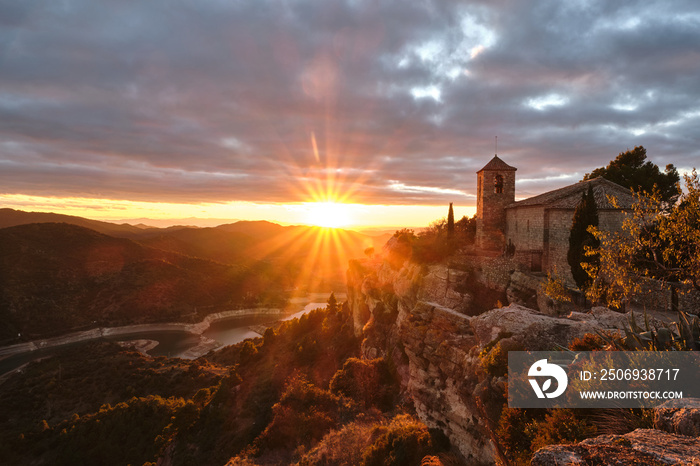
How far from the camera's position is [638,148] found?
34031 mm

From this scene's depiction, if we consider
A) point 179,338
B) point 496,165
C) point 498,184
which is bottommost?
point 179,338

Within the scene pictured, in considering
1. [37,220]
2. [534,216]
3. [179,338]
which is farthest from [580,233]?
[37,220]

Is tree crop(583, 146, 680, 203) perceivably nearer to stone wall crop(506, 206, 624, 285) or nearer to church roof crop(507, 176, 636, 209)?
church roof crop(507, 176, 636, 209)

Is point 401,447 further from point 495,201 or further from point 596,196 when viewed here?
point 495,201

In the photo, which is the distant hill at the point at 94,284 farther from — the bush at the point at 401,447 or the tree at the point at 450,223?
the bush at the point at 401,447

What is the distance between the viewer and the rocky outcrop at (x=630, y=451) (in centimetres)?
421

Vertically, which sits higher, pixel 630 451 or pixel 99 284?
pixel 630 451

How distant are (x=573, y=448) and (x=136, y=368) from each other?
70.5 m

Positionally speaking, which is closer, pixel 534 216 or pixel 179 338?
pixel 534 216

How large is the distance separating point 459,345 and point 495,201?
18.5 metres

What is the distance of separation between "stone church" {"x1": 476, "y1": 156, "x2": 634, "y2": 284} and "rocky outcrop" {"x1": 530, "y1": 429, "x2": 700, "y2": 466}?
1846 cm

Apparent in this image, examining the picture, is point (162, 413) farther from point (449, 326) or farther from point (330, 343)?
point (449, 326)

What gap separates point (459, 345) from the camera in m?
17.2

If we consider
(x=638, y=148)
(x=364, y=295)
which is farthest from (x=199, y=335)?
(x=638, y=148)
